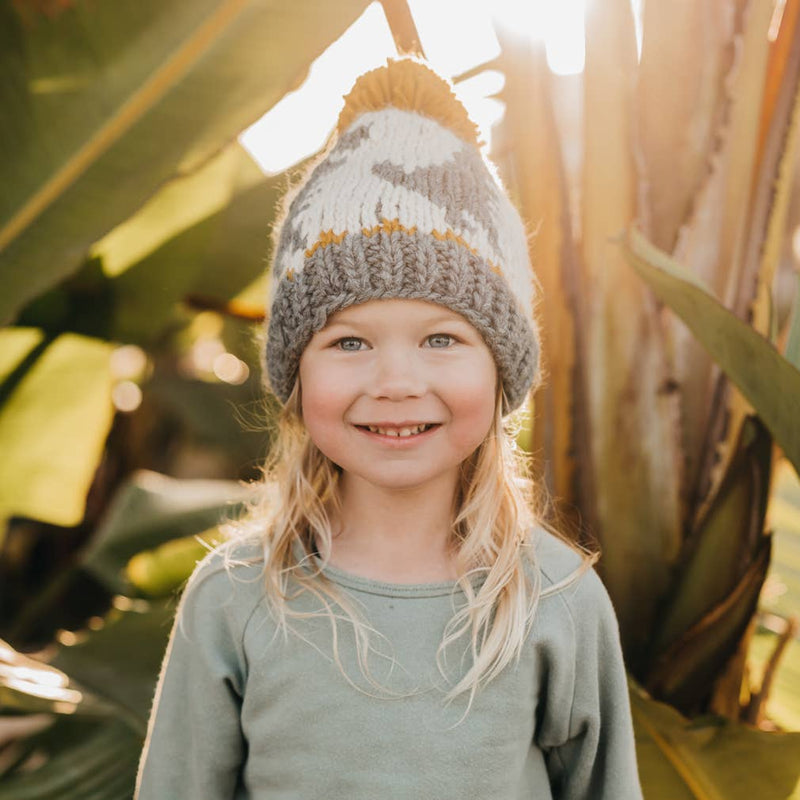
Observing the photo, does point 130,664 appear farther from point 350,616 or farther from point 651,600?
point 651,600

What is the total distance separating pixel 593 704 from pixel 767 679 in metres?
0.37

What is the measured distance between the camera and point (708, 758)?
1065 mm

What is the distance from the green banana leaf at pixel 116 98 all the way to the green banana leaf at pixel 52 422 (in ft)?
1.38

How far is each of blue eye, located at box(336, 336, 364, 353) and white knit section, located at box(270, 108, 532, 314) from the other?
8 cm

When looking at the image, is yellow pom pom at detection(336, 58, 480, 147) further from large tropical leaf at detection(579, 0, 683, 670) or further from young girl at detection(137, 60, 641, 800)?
large tropical leaf at detection(579, 0, 683, 670)

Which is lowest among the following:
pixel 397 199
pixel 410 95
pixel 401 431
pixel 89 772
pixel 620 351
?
pixel 89 772

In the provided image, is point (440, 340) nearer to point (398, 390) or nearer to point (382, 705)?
point (398, 390)

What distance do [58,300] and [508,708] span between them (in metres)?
1.13

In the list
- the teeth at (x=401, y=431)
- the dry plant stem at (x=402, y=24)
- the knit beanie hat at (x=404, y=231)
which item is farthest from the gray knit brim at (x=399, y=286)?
the dry plant stem at (x=402, y=24)

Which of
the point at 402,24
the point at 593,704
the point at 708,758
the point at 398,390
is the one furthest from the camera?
the point at 402,24

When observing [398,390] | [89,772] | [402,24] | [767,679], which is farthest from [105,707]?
[402,24]

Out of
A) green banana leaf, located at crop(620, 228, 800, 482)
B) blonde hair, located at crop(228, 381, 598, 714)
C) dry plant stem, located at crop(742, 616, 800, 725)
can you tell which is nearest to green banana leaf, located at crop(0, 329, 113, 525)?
blonde hair, located at crop(228, 381, 598, 714)

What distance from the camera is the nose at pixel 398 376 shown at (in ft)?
2.79

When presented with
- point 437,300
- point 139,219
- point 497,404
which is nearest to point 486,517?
point 497,404
